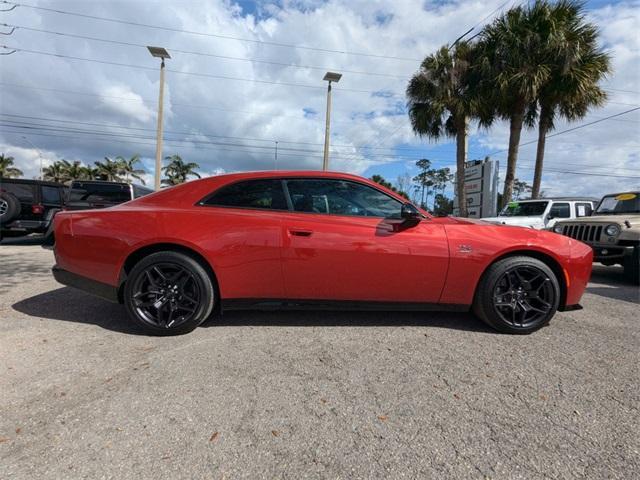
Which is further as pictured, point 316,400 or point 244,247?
point 244,247

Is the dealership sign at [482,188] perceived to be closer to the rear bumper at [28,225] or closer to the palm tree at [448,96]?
the palm tree at [448,96]

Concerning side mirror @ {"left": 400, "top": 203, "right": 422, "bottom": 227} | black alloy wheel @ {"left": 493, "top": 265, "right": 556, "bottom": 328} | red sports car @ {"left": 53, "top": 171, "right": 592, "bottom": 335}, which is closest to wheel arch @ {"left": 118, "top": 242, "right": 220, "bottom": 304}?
red sports car @ {"left": 53, "top": 171, "right": 592, "bottom": 335}

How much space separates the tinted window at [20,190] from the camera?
26.8ft

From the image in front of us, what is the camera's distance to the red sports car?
2.94 meters

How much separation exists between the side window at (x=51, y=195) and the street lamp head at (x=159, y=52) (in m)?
7.95

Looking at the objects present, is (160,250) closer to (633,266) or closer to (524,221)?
(633,266)

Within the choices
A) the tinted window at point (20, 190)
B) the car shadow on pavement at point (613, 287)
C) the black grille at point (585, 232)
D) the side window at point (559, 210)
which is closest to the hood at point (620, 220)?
the black grille at point (585, 232)

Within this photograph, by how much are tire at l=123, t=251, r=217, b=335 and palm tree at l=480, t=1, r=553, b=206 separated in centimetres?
1385

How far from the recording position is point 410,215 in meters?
2.92

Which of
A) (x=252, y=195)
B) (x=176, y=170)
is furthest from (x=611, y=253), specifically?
(x=176, y=170)

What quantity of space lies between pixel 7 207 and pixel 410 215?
960 cm

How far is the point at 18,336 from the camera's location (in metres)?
2.87

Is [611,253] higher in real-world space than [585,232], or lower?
lower

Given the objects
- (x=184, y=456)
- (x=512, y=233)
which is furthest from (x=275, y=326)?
(x=512, y=233)
